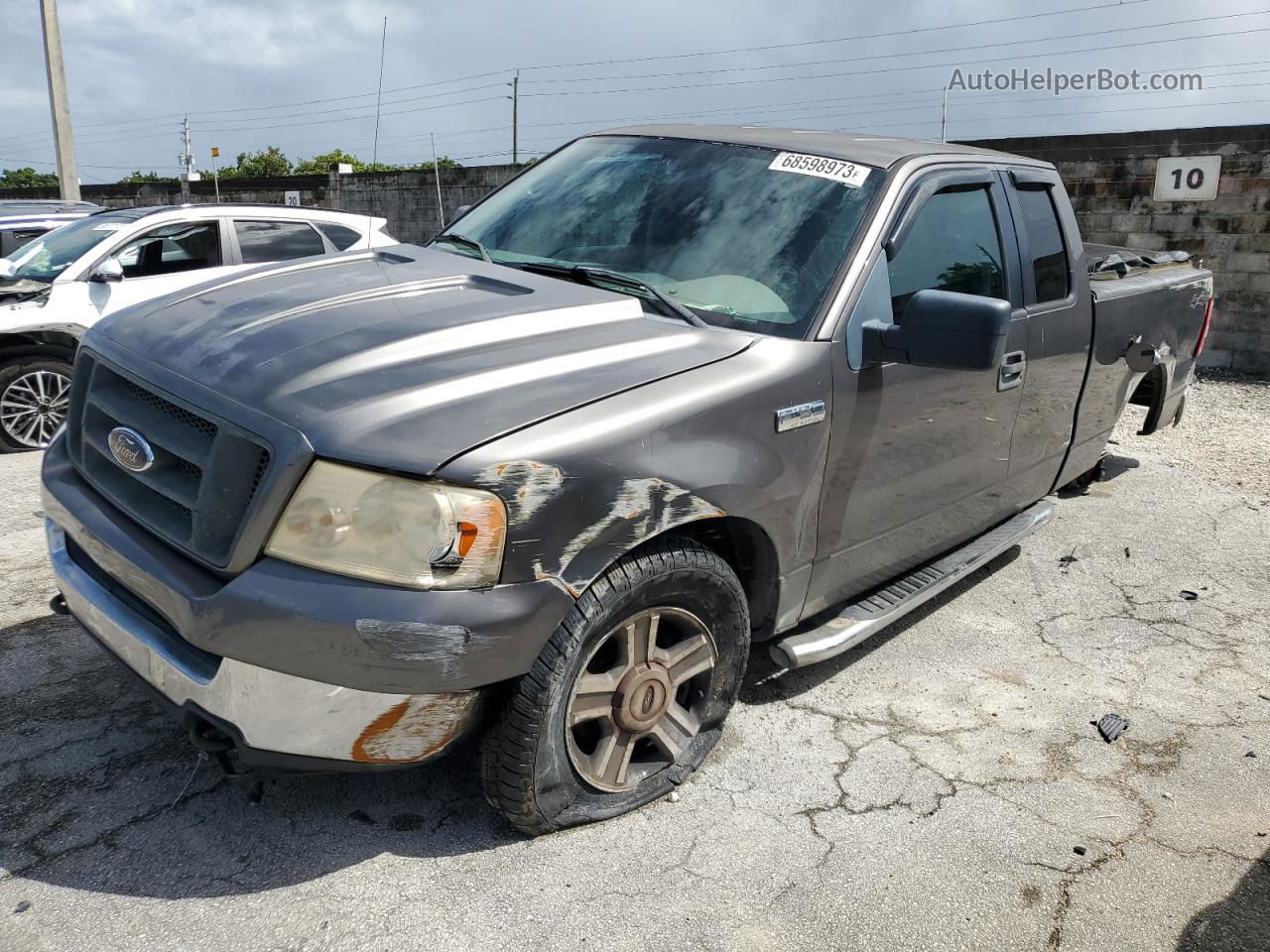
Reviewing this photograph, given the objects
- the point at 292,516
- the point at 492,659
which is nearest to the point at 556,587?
the point at 492,659

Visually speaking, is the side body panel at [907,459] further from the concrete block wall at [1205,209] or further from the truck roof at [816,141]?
the concrete block wall at [1205,209]

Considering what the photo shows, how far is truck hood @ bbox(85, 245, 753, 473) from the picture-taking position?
2232 mm

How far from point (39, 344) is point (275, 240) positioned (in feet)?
5.79

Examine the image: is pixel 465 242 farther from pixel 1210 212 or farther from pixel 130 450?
pixel 1210 212

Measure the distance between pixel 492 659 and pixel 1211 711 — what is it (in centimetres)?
283

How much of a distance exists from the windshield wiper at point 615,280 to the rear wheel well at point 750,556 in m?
0.59

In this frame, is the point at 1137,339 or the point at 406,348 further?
the point at 1137,339

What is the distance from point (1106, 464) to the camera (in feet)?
22.9

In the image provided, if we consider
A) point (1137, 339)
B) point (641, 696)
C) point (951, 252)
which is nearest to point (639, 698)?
point (641, 696)

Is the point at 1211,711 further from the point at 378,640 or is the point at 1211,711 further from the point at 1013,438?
the point at 378,640

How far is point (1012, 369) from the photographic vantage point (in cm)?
380

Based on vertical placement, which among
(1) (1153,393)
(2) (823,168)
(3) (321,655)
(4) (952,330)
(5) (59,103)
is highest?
(5) (59,103)

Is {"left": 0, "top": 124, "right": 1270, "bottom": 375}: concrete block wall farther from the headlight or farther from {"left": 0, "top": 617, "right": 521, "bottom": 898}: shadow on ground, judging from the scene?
the headlight

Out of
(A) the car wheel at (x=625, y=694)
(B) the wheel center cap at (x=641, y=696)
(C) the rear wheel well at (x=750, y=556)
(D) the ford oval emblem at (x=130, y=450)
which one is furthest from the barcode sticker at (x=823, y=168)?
(D) the ford oval emblem at (x=130, y=450)
